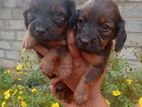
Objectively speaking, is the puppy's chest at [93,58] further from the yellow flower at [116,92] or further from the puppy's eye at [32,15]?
the yellow flower at [116,92]

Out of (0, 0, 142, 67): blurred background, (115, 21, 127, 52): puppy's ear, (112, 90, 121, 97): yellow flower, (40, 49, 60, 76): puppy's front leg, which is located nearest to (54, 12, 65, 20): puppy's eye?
(40, 49, 60, 76): puppy's front leg

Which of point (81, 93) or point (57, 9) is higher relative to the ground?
point (57, 9)

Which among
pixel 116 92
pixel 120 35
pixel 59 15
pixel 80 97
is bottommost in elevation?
pixel 116 92

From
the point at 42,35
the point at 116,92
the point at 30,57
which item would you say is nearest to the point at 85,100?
the point at 42,35

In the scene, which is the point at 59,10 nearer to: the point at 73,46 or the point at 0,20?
the point at 73,46

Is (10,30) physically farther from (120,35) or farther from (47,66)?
(120,35)

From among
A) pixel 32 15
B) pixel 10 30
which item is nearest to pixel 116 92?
pixel 32 15

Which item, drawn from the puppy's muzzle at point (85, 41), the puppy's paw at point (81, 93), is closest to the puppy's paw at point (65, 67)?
the puppy's paw at point (81, 93)
